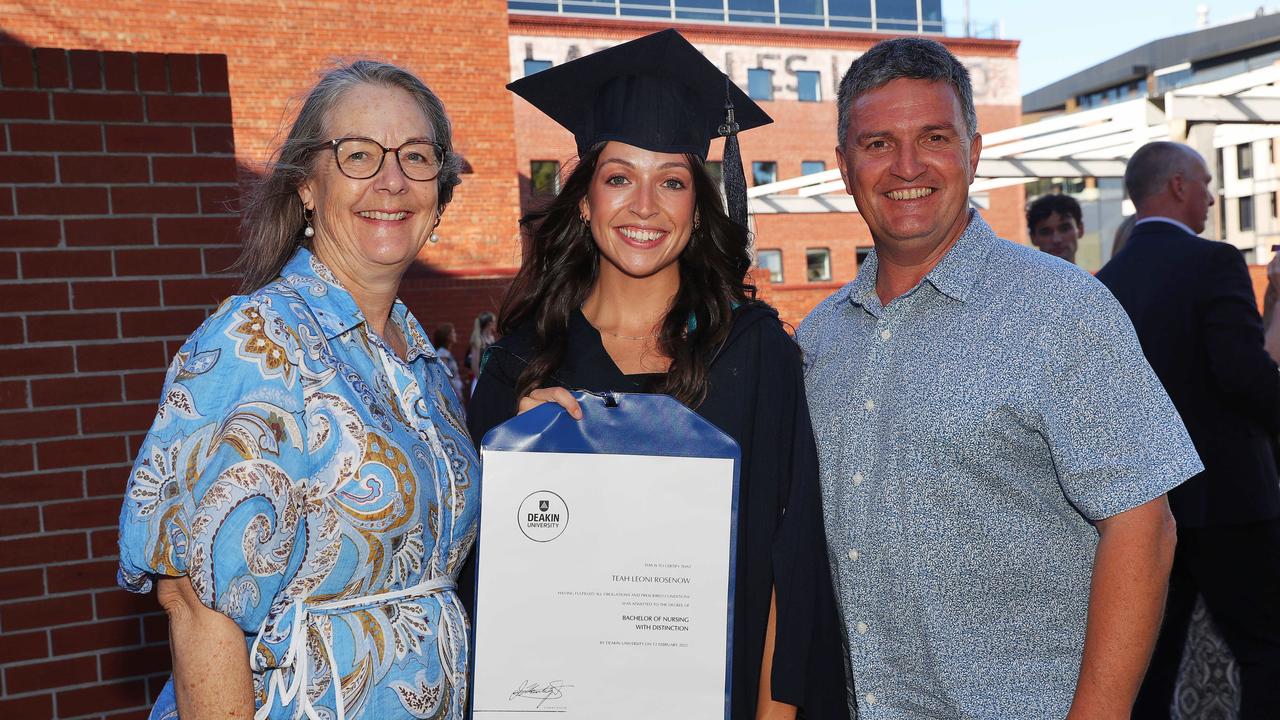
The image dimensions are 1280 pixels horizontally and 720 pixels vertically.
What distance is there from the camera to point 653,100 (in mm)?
2430

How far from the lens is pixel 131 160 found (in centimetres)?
344

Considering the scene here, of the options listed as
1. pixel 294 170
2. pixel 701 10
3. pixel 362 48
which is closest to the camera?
pixel 294 170

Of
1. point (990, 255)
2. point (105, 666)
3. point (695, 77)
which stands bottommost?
point (105, 666)

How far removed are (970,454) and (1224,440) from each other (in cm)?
256

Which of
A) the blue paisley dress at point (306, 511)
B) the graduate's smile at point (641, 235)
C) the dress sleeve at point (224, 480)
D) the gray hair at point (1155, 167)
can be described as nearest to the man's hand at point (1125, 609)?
the graduate's smile at point (641, 235)

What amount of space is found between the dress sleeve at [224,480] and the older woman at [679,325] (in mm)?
537

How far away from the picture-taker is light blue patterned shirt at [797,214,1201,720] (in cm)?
198

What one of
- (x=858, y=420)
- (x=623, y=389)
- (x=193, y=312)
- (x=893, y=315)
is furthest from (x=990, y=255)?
(x=193, y=312)

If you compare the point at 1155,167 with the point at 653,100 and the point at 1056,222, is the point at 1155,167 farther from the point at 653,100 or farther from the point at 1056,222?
the point at 653,100

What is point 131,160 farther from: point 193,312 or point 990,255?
point 990,255

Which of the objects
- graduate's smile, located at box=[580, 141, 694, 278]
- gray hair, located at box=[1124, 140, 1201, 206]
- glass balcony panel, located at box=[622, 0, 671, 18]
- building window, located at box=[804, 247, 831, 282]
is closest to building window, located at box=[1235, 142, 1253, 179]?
building window, located at box=[804, 247, 831, 282]

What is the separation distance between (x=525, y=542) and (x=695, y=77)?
1.27 m

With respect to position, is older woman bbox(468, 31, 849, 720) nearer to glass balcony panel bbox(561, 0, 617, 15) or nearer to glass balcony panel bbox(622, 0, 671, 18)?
glass balcony panel bbox(561, 0, 617, 15)
